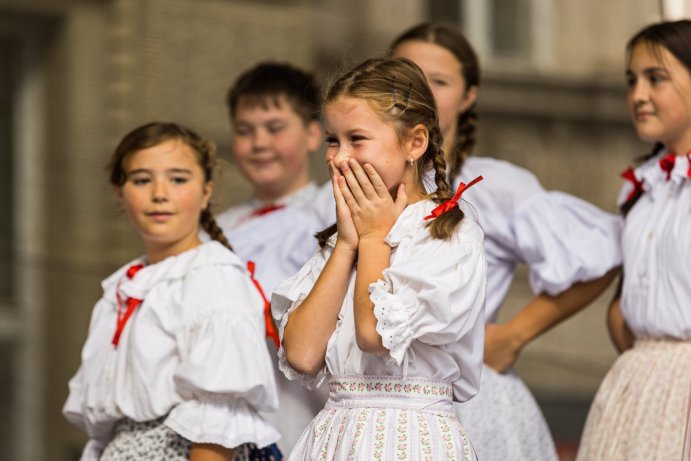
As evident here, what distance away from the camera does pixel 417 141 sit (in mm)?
3477

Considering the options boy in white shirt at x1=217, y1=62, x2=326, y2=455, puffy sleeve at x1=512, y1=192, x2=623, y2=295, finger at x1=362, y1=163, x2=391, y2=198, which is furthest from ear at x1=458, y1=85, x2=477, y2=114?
finger at x1=362, y1=163, x2=391, y2=198

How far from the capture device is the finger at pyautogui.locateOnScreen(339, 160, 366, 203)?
11.1 ft

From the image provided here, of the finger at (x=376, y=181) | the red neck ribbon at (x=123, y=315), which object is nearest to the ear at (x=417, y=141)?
the finger at (x=376, y=181)

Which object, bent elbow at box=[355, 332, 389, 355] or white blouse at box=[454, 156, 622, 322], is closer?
bent elbow at box=[355, 332, 389, 355]

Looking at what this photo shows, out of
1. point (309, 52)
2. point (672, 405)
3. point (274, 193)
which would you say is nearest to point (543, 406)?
point (309, 52)

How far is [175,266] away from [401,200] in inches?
35.6

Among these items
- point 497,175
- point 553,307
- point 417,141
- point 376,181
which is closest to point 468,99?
point 497,175

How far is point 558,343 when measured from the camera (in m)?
9.94

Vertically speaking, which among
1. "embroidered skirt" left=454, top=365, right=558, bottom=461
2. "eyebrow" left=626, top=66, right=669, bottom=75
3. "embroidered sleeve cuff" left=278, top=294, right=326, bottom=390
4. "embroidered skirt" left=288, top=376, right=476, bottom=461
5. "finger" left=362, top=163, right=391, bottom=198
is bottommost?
"embroidered skirt" left=454, top=365, right=558, bottom=461

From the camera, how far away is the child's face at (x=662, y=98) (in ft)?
14.3

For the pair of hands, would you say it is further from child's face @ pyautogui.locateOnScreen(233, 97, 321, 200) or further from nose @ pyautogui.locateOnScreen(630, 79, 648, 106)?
child's face @ pyautogui.locateOnScreen(233, 97, 321, 200)

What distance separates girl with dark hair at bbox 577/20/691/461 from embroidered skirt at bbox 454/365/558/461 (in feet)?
0.53

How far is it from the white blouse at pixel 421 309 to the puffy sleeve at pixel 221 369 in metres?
0.37

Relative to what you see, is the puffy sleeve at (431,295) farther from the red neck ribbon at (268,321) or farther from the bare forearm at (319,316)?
the red neck ribbon at (268,321)
